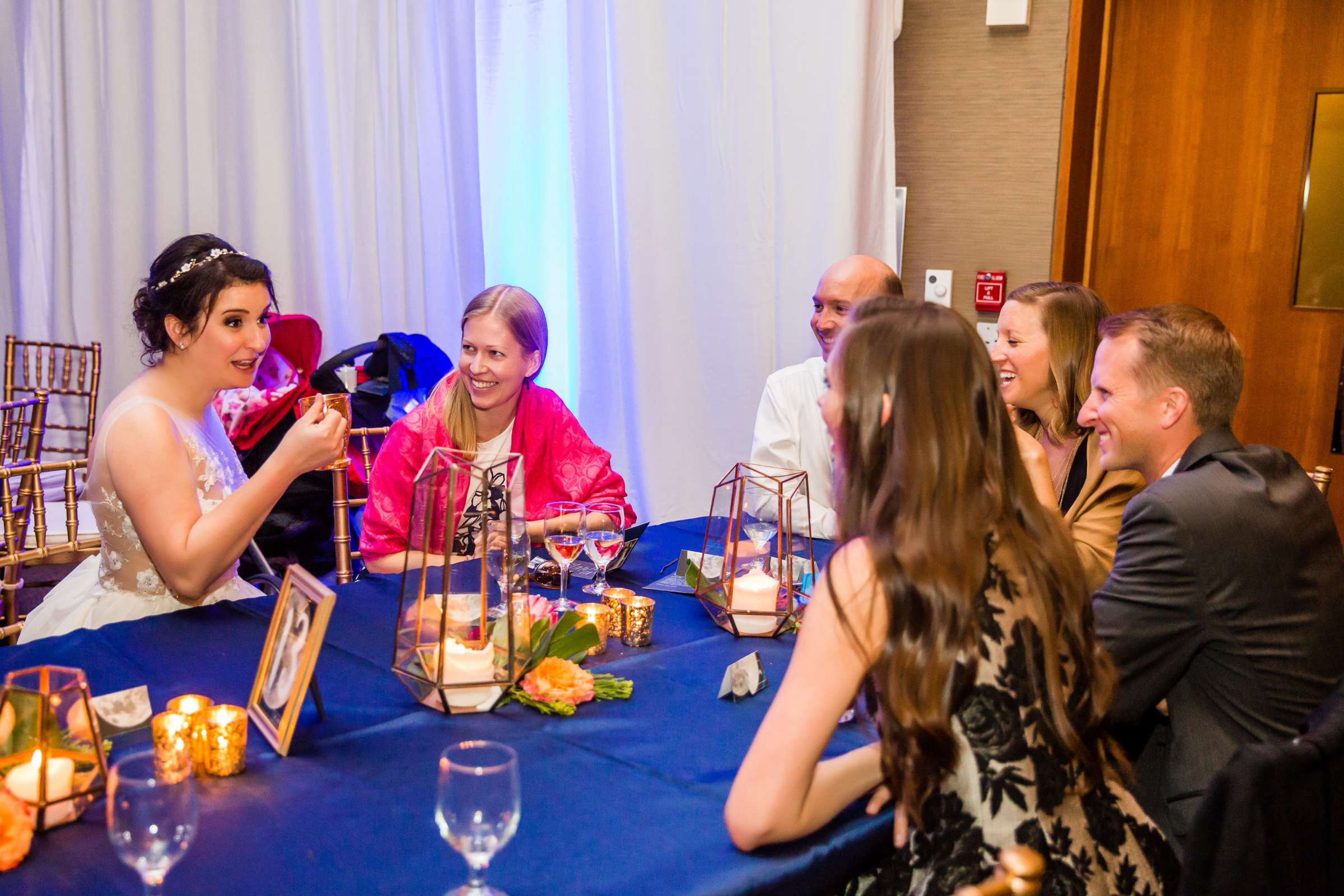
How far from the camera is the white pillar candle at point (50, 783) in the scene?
3.58 feet

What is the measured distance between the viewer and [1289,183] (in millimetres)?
3309

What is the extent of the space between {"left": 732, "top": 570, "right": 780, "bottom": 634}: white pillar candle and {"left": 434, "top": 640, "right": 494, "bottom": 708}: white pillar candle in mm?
Answer: 457

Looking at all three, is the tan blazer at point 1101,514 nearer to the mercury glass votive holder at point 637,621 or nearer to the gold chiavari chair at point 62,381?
the mercury glass votive holder at point 637,621

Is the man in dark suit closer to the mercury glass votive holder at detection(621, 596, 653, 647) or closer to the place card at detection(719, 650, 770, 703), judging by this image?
the place card at detection(719, 650, 770, 703)

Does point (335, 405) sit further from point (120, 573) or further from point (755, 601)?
point (755, 601)

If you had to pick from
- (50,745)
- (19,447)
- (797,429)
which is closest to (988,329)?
(797,429)

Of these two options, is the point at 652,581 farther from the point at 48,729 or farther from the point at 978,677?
the point at 48,729

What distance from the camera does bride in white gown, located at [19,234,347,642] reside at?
6.18ft

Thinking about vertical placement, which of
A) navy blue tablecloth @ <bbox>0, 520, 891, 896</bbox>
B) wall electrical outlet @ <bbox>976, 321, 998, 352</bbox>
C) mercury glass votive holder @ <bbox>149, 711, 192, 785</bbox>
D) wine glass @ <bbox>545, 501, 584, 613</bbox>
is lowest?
navy blue tablecloth @ <bbox>0, 520, 891, 896</bbox>

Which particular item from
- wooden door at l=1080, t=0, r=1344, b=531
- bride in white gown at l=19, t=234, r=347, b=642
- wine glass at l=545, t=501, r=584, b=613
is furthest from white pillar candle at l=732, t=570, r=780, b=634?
wooden door at l=1080, t=0, r=1344, b=531

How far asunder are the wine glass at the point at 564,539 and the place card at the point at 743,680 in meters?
0.34

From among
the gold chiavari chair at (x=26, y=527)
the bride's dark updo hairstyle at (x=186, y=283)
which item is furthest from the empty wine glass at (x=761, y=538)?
the gold chiavari chair at (x=26, y=527)

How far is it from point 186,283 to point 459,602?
105cm

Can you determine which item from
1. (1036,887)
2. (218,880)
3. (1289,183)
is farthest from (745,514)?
(1289,183)
